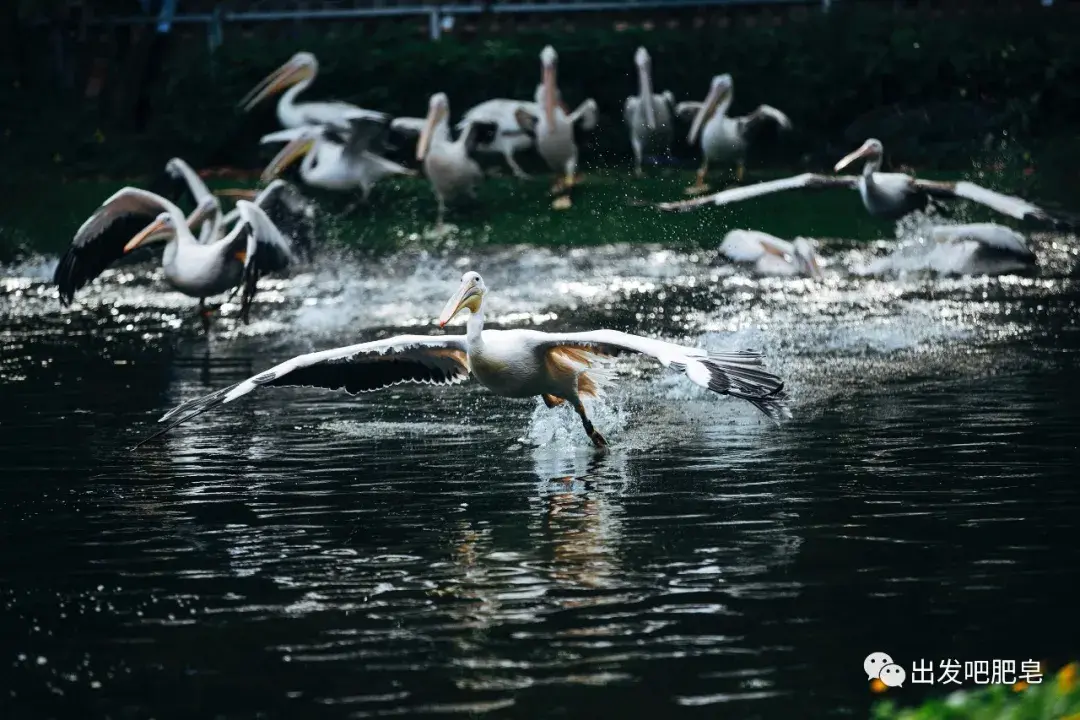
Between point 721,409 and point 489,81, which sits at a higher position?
point 489,81

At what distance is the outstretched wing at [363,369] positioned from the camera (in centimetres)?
994

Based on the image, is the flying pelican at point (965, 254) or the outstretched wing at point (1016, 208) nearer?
the outstretched wing at point (1016, 208)

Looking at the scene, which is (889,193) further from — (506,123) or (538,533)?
(538,533)

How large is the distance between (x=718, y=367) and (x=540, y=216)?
42.7ft

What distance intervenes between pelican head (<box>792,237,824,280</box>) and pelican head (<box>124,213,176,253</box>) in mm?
5464

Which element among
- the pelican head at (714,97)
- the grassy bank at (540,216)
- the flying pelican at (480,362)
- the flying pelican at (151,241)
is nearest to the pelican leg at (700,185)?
the grassy bank at (540,216)

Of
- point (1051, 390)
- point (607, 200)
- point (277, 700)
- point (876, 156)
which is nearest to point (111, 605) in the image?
point (277, 700)

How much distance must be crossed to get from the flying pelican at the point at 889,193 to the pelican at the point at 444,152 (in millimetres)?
4422

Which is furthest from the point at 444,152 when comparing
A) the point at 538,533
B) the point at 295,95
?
the point at 538,533

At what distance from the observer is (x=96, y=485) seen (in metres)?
9.60

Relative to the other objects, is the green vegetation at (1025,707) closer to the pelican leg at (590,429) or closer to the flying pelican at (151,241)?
the pelican leg at (590,429)

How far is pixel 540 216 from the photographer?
2173 centimetres

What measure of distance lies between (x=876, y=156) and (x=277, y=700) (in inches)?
512

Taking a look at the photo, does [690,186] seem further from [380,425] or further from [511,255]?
[380,425]
